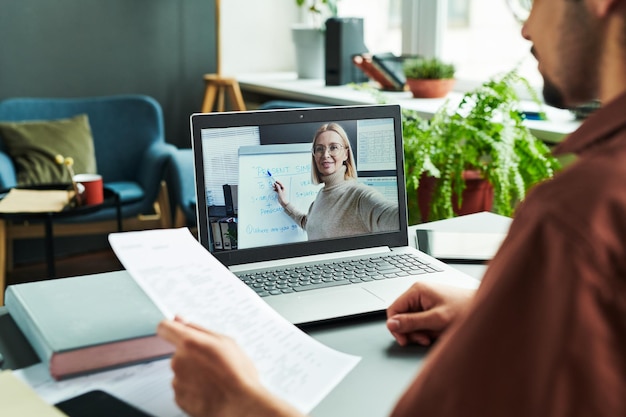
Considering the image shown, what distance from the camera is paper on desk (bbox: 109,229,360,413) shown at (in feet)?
2.88

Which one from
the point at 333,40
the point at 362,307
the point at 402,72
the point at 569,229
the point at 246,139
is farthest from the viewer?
the point at 333,40

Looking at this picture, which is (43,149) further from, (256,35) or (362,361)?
(362,361)

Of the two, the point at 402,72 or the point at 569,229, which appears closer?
the point at 569,229

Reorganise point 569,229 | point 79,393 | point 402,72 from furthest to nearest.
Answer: point 402,72 → point 79,393 → point 569,229

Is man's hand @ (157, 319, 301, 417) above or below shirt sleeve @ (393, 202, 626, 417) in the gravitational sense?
below

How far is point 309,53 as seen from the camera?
435 centimetres

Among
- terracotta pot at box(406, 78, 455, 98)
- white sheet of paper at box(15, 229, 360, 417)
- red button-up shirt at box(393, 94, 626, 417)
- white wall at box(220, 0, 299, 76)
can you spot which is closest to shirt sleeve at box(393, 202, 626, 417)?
red button-up shirt at box(393, 94, 626, 417)

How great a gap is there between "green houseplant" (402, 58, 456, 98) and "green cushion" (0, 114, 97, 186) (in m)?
1.59

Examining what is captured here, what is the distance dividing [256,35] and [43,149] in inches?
63.4

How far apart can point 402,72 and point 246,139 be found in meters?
2.51

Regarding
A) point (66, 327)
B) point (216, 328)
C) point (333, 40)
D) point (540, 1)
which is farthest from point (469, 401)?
point (333, 40)

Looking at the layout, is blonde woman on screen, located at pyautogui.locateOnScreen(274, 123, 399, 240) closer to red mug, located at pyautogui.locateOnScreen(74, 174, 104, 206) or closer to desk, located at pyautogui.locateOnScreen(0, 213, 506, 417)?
desk, located at pyautogui.locateOnScreen(0, 213, 506, 417)

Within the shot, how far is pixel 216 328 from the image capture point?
0.90m

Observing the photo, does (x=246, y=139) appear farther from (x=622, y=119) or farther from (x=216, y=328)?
(x=622, y=119)
